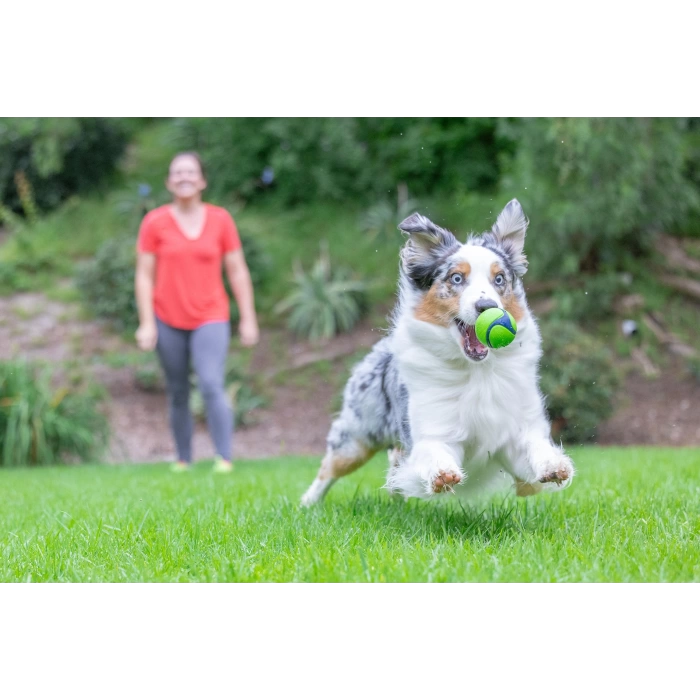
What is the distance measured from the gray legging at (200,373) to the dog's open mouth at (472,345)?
2.90 meters

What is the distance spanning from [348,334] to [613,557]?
A: 267 inches

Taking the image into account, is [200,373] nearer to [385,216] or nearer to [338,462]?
[338,462]

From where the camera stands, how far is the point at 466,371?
125 inches

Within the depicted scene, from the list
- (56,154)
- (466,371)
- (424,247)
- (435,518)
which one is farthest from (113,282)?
(466,371)

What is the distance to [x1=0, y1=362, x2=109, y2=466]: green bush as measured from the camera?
22.8 feet

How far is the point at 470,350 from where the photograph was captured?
304cm

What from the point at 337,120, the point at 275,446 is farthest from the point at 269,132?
the point at 275,446

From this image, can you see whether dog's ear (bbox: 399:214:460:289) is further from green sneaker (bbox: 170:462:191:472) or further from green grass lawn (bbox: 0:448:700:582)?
green sneaker (bbox: 170:462:191:472)

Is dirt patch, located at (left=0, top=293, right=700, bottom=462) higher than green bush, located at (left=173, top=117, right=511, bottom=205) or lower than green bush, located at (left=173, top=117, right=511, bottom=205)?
lower

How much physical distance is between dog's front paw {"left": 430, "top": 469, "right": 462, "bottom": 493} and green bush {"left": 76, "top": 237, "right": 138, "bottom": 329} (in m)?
7.44

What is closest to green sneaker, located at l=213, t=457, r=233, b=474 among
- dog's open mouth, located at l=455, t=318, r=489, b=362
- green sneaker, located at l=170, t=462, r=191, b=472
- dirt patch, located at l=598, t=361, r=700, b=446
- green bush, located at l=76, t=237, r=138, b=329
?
green sneaker, located at l=170, t=462, r=191, b=472

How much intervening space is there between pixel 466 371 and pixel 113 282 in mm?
7519

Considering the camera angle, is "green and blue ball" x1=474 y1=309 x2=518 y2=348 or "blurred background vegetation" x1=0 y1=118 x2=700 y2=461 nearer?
"green and blue ball" x1=474 y1=309 x2=518 y2=348

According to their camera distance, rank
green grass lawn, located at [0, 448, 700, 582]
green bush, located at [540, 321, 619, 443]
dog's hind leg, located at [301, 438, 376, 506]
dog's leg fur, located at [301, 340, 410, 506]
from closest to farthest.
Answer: green grass lawn, located at [0, 448, 700, 582], dog's leg fur, located at [301, 340, 410, 506], dog's hind leg, located at [301, 438, 376, 506], green bush, located at [540, 321, 619, 443]
